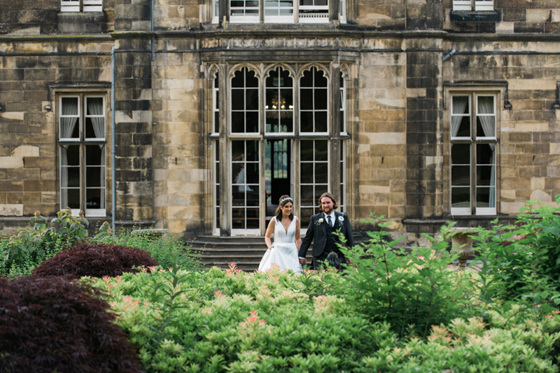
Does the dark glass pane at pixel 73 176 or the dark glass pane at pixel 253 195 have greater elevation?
the dark glass pane at pixel 73 176

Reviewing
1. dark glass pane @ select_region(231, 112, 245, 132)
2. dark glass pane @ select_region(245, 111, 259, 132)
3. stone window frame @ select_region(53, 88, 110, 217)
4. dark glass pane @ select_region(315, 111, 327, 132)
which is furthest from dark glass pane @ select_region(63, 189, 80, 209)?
dark glass pane @ select_region(315, 111, 327, 132)

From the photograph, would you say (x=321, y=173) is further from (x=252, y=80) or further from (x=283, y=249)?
(x=283, y=249)

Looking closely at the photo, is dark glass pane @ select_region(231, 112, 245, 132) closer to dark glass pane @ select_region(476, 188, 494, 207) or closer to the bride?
the bride

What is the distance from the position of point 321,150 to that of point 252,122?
1527 mm

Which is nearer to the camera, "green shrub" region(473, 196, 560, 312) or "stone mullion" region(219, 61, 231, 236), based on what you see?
"green shrub" region(473, 196, 560, 312)

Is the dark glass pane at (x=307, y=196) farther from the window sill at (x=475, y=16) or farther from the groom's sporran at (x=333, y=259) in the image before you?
→ the window sill at (x=475, y=16)

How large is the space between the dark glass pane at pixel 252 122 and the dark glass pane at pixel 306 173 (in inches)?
47.9

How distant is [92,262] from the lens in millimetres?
7535

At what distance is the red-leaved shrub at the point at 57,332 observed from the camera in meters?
4.02

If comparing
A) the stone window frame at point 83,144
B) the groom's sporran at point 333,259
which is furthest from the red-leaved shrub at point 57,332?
the stone window frame at point 83,144

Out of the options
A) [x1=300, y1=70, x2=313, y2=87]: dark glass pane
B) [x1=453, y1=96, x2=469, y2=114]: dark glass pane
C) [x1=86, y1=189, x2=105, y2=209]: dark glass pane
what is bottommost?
[x1=86, y1=189, x2=105, y2=209]: dark glass pane

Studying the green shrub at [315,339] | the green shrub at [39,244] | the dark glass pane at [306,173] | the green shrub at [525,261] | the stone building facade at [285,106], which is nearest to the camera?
the green shrub at [315,339]

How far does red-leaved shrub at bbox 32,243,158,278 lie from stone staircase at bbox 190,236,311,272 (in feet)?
15.5

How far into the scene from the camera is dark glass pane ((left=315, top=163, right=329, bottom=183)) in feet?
43.7
